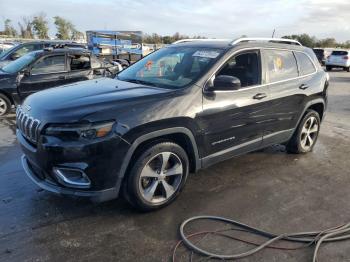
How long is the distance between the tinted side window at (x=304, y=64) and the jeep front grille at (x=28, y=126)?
389 centimetres

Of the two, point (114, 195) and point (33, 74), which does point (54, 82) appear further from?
point (114, 195)

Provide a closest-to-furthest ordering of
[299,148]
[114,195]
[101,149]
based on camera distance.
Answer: [101,149] → [114,195] → [299,148]

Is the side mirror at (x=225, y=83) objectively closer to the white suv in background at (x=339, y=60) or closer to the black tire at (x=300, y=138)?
the black tire at (x=300, y=138)

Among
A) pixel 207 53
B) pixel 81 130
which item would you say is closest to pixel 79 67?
pixel 207 53

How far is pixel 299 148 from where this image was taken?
228 inches

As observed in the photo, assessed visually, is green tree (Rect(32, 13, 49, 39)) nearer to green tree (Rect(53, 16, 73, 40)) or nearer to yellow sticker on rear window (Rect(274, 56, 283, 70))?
green tree (Rect(53, 16, 73, 40))

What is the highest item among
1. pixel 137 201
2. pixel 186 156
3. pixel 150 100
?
pixel 150 100

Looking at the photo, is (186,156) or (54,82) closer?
(186,156)

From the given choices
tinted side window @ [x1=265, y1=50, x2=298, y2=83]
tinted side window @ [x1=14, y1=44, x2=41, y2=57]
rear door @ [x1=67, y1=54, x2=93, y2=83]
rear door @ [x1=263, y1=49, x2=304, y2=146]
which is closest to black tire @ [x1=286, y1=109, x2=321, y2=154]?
rear door @ [x1=263, y1=49, x2=304, y2=146]

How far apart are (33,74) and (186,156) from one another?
617cm

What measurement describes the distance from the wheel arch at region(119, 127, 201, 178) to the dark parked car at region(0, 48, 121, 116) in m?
4.61

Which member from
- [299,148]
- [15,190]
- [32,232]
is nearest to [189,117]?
[32,232]

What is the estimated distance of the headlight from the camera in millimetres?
3252

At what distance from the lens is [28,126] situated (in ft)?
11.8
